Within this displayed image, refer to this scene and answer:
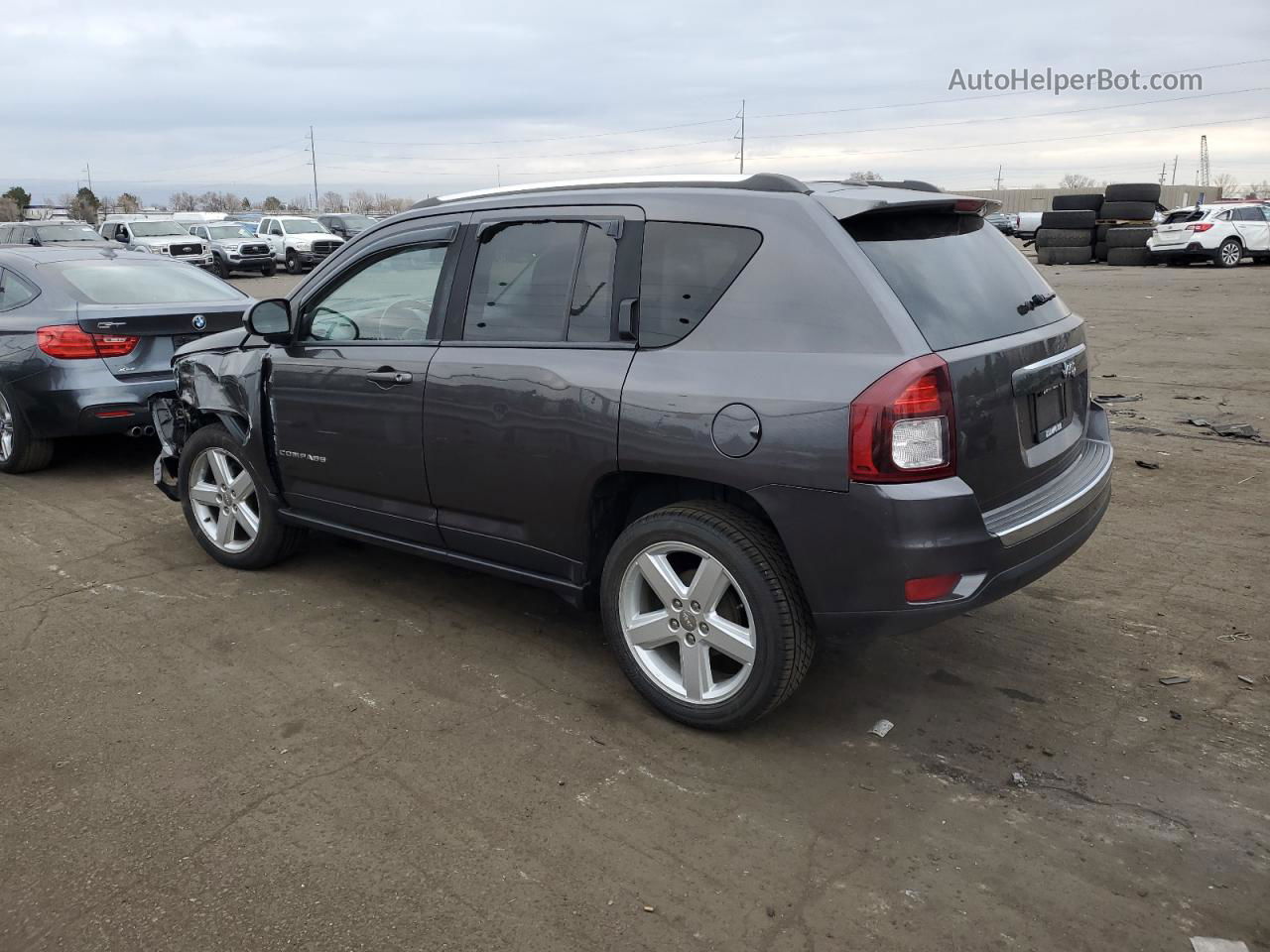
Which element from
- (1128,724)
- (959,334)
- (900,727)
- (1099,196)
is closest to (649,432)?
(959,334)

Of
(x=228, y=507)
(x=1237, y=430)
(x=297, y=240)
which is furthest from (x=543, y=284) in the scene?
(x=297, y=240)

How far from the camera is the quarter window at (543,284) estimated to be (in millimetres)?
3760

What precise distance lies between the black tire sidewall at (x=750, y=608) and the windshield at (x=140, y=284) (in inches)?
207

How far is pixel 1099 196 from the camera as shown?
29641mm

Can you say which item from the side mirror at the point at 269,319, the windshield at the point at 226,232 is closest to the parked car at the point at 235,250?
the windshield at the point at 226,232

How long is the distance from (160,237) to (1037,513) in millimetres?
30469

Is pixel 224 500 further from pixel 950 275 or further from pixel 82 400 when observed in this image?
pixel 950 275

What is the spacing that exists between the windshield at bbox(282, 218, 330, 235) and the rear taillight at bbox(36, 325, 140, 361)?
27.8 m

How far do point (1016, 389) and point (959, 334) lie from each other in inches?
11.4

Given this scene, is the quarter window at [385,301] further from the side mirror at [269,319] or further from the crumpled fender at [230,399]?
the crumpled fender at [230,399]

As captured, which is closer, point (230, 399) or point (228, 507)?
point (230, 399)

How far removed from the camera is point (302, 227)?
33.6 metres

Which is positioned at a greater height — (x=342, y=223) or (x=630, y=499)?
(x=342, y=223)

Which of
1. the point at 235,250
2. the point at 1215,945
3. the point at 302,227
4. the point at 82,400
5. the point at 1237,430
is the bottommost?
the point at 1215,945
